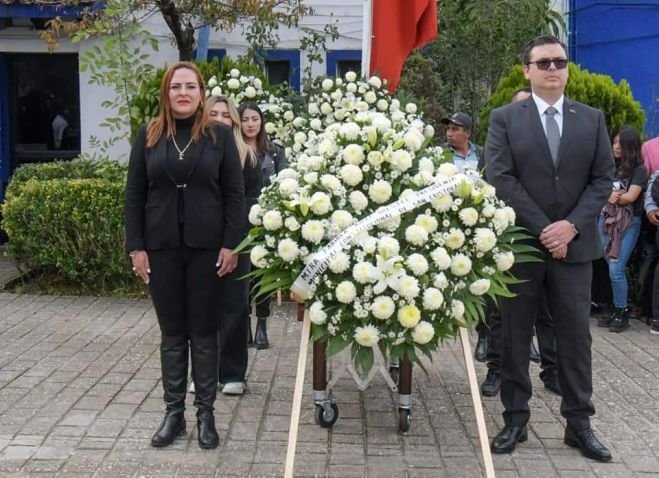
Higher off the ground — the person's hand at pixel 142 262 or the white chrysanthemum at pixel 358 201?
the white chrysanthemum at pixel 358 201

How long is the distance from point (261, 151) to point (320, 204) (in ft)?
9.01

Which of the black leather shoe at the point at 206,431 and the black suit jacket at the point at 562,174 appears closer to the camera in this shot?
the black suit jacket at the point at 562,174

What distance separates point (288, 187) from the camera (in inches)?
159

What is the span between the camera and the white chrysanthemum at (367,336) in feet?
12.6

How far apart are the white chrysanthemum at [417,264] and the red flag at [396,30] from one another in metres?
4.33

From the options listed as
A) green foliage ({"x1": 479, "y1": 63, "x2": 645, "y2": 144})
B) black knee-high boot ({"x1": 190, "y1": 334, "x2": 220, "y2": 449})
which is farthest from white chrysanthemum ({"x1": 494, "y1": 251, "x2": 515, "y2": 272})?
green foliage ({"x1": 479, "y1": 63, "x2": 645, "y2": 144})

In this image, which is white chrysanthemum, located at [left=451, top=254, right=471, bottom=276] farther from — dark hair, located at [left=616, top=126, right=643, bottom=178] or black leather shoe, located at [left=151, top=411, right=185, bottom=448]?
dark hair, located at [left=616, top=126, right=643, bottom=178]

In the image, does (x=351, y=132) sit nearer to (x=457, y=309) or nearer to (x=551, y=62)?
(x=457, y=309)

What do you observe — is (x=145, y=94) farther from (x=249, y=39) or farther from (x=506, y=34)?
(x=506, y=34)

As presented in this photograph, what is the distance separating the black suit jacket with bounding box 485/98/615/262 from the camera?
4566 mm

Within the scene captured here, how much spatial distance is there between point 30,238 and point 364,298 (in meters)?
5.85

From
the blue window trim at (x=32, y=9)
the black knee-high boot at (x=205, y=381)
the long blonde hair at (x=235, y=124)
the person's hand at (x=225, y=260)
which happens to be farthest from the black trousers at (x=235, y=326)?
the blue window trim at (x=32, y=9)

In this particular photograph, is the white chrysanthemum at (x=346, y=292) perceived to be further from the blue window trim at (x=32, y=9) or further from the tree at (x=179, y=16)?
the blue window trim at (x=32, y=9)

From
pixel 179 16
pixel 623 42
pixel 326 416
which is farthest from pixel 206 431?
pixel 623 42
